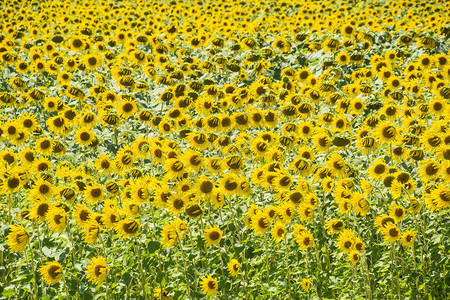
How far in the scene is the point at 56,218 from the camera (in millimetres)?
3783

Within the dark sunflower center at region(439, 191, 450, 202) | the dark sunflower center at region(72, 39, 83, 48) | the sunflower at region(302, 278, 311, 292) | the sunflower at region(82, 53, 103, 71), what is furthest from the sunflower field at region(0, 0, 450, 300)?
the dark sunflower center at region(72, 39, 83, 48)

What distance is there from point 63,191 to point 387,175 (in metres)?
2.72

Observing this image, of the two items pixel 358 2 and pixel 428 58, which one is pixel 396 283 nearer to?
pixel 428 58

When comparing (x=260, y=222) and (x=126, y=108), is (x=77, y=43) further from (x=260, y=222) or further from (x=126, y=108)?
(x=260, y=222)

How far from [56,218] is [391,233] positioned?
262 centimetres

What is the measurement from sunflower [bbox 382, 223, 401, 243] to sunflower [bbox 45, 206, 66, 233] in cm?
252

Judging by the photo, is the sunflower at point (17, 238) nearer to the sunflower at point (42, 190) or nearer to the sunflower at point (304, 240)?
the sunflower at point (42, 190)

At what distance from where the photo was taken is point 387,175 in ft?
13.8

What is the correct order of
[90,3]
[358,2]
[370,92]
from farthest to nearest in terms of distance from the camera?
[358,2]
[90,3]
[370,92]

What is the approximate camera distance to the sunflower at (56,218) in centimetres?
375

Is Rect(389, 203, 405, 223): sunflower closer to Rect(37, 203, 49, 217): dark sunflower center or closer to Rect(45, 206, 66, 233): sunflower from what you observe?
Rect(45, 206, 66, 233): sunflower

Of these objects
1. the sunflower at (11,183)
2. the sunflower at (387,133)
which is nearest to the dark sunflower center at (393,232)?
the sunflower at (387,133)

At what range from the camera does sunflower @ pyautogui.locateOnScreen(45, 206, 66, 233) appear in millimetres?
3752

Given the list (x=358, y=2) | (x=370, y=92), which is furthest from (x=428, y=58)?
(x=358, y=2)
